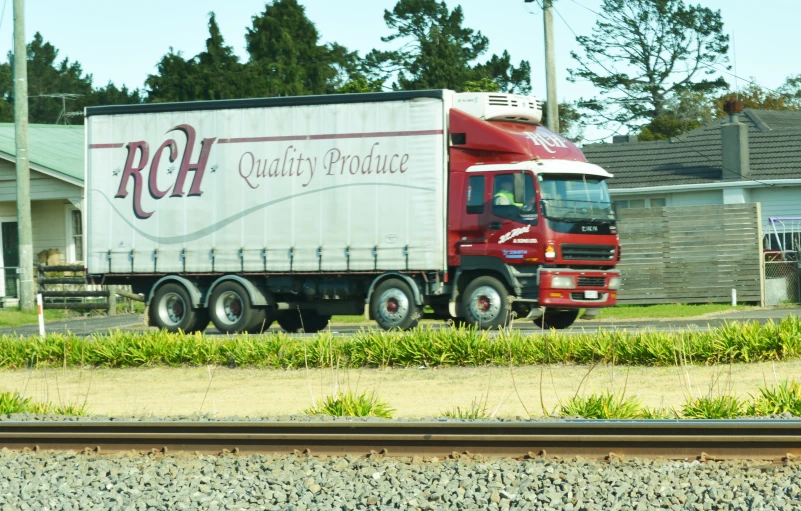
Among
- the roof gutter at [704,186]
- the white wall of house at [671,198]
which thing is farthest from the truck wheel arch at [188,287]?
the white wall of house at [671,198]

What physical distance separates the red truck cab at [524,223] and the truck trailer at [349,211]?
0.09 feet

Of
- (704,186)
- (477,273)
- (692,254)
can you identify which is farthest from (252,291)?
(704,186)

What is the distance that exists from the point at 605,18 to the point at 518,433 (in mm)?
57816

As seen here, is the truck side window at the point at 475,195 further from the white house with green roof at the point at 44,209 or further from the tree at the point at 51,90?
the tree at the point at 51,90

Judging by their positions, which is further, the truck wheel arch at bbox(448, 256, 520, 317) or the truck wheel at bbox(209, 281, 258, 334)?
the truck wheel at bbox(209, 281, 258, 334)

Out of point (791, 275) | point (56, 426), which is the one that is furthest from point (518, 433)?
point (791, 275)

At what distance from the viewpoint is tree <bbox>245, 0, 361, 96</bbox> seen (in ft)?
218

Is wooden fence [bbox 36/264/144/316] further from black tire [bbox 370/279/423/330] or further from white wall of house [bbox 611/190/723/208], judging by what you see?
white wall of house [bbox 611/190/723/208]

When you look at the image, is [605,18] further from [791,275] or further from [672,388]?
[672,388]

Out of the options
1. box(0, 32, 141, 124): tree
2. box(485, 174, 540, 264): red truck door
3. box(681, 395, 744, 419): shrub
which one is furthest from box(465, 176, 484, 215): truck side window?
box(0, 32, 141, 124): tree

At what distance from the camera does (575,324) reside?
2262 cm

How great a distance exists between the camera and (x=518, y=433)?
9.87 meters

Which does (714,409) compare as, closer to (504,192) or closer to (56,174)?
(504,192)

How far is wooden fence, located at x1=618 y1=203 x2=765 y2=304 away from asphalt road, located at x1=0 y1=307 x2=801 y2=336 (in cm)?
170
